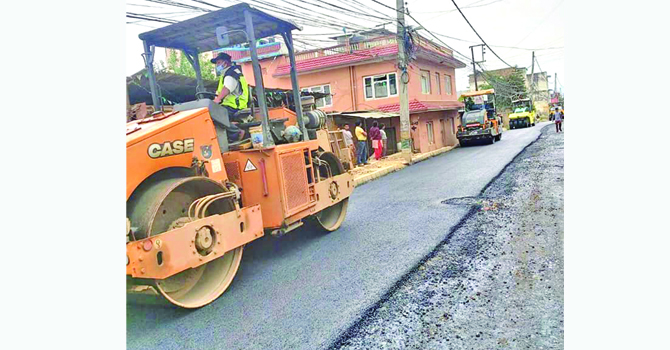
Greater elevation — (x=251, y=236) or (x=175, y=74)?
(x=175, y=74)

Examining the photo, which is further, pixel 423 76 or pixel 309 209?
pixel 423 76

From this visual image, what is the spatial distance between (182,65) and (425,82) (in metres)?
14.8

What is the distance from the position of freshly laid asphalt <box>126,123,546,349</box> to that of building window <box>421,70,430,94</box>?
12.9 metres

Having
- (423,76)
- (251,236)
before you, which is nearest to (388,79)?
(423,76)

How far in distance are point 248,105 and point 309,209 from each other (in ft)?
3.18

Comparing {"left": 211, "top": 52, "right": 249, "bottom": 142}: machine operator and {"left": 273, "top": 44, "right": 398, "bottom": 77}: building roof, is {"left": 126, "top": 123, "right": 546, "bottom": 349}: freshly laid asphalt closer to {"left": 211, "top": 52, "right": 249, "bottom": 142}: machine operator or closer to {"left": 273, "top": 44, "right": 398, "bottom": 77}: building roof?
{"left": 211, "top": 52, "right": 249, "bottom": 142}: machine operator

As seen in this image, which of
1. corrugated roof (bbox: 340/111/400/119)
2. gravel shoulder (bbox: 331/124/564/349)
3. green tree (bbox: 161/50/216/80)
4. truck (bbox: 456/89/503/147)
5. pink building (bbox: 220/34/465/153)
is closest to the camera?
gravel shoulder (bbox: 331/124/564/349)

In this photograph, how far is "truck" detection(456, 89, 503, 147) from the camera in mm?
16875

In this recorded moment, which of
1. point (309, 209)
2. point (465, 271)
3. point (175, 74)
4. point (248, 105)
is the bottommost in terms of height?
point (465, 271)

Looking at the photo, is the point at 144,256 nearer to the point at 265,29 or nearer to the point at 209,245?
the point at 209,245

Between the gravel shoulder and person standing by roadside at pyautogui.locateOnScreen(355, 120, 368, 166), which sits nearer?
the gravel shoulder

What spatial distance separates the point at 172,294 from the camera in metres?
2.85

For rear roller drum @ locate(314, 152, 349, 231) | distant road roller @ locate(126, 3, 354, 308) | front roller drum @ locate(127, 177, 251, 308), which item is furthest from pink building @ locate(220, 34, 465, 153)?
front roller drum @ locate(127, 177, 251, 308)

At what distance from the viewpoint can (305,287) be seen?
3145mm
